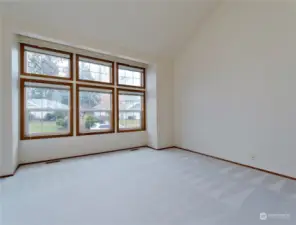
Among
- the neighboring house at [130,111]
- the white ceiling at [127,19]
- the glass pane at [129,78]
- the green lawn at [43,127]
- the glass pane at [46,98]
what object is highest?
the white ceiling at [127,19]

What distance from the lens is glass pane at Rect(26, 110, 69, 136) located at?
3.68 metres

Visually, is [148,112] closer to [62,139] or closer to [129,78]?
[129,78]

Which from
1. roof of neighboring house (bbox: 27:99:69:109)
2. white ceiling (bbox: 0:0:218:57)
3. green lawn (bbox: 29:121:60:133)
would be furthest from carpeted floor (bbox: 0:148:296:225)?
white ceiling (bbox: 0:0:218:57)

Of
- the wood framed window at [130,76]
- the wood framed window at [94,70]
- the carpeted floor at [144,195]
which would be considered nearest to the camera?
the carpeted floor at [144,195]

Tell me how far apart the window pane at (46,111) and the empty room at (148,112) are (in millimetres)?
21

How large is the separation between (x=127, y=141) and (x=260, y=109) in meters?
3.31

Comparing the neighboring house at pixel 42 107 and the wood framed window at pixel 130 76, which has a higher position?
the wood framed window at pixel 130 76

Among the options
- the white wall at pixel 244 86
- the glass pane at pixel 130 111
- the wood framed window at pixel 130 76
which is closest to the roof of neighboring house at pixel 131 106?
the glass pane at pixel 130 111

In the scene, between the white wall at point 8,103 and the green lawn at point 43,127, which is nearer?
the white wall at point 8,103

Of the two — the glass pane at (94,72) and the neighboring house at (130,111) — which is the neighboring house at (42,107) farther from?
the neighboring house at (130,111)

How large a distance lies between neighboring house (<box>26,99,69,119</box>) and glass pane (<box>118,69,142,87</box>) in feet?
5.66

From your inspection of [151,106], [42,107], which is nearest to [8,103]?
[42,107]

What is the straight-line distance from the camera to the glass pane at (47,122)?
3.68 meters

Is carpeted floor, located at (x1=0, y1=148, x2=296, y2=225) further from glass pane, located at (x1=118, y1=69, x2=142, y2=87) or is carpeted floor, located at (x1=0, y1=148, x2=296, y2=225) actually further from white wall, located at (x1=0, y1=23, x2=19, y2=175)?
glass pane, located at (x1=118, y1=69, x2=142, y2=87)
